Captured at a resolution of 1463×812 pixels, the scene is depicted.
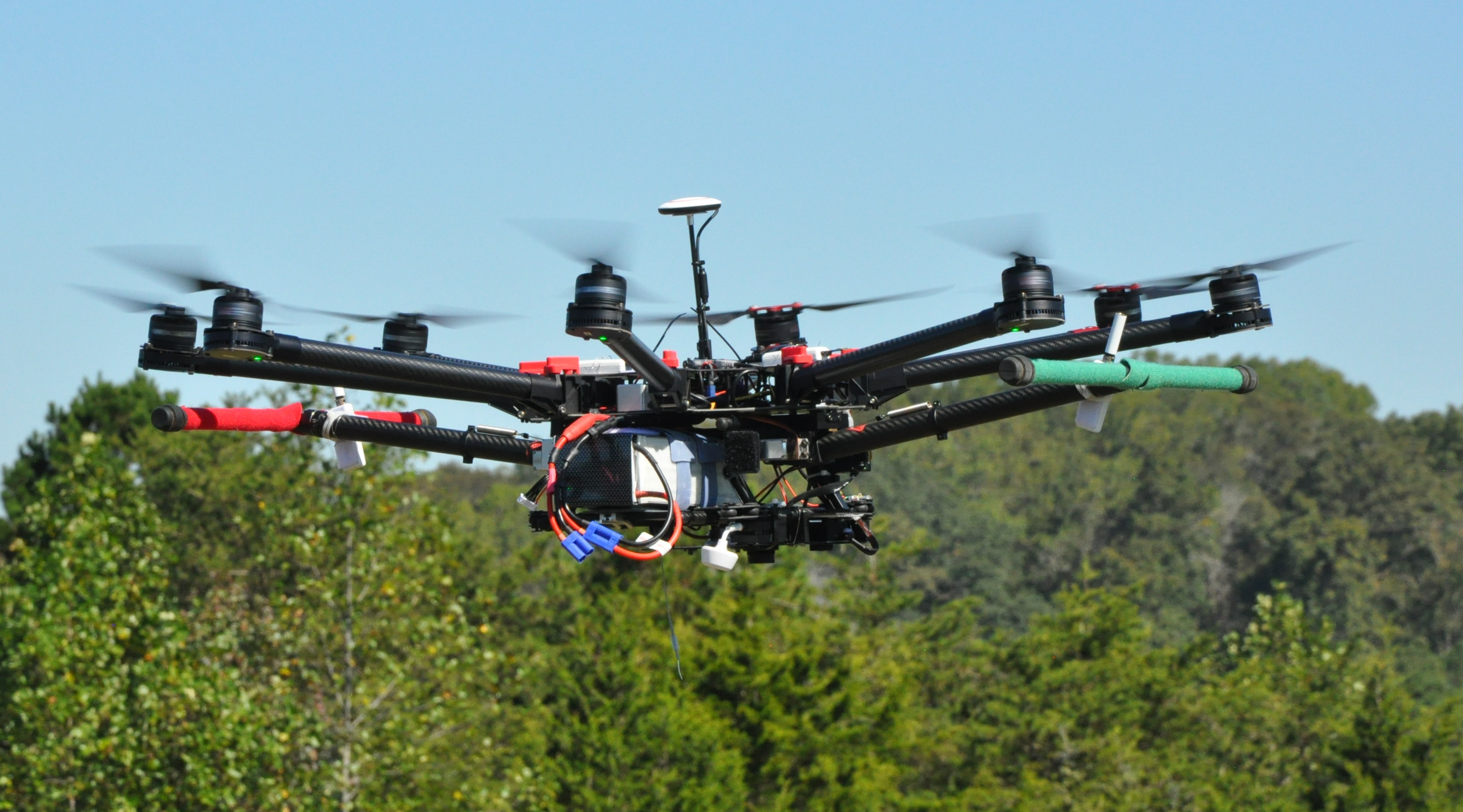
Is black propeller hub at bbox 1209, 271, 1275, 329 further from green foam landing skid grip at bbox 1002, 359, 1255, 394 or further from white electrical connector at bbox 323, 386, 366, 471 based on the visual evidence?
white electrical connector at bbox 323, 386, 366, 471

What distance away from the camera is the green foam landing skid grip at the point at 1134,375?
28.4 feet

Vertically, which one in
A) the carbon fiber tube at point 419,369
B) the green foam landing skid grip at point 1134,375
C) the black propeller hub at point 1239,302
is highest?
Result: the black propeller hub at point 1239,302

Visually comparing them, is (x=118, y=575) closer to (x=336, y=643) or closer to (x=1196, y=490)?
(x=336, y=643)

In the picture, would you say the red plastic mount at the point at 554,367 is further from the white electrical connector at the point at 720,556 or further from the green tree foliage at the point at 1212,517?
the green tree foliage at the point at 1212,517

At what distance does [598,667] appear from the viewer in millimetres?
40062

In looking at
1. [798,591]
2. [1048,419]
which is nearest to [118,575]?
[798,591]

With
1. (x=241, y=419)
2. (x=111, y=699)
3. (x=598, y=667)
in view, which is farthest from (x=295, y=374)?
(x=598, y=667)

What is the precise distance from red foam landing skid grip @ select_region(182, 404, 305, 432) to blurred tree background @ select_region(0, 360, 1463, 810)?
2414 mm

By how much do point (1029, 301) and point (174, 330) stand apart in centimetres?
425

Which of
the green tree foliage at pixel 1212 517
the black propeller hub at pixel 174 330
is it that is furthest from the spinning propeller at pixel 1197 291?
the green tree foliage at pixel 1212 517

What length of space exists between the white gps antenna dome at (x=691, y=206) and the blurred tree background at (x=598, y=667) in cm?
193

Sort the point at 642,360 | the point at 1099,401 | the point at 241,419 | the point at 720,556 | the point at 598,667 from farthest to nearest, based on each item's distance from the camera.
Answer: the point at 598,667 → the point at 241,419 → the point at 720,556 → the point at 1099,401 → the point at 642,360

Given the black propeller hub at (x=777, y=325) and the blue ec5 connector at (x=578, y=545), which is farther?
the black propeller hub at (x=777, y=325)

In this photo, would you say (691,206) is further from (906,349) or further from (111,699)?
(111,699)
